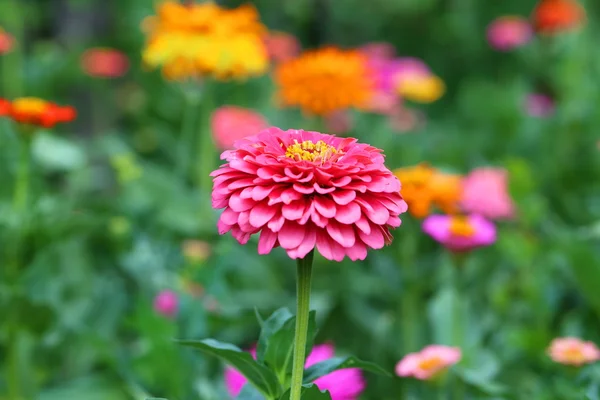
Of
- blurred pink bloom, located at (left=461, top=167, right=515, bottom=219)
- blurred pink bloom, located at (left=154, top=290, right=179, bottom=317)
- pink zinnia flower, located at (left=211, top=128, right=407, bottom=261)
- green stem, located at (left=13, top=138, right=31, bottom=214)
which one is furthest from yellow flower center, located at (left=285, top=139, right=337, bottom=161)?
blurred pink bloom, located at (left=461, top=167, right=515, bottom=219)

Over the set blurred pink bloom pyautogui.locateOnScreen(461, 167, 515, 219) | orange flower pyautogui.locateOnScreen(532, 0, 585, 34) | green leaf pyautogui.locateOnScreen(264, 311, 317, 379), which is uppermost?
orange flower pyautogui.locateOnScreen(532, 0, 585, 34)

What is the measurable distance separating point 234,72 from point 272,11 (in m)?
2.94

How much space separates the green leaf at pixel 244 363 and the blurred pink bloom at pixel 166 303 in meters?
0.74

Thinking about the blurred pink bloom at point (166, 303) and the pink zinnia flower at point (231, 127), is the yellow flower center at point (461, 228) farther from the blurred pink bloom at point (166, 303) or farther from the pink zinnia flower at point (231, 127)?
the pink zinnia flower at point (231, 127)

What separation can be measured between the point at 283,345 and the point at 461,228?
54cm

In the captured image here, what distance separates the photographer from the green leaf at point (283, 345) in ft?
2.62

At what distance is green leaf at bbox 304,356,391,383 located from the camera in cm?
78

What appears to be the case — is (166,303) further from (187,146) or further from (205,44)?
(187,146)

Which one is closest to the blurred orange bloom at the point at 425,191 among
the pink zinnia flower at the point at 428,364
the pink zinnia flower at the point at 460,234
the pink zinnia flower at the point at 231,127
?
the pink zinnia flower at the point at 460,234

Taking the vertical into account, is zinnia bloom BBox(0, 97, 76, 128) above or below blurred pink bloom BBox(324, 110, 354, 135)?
below

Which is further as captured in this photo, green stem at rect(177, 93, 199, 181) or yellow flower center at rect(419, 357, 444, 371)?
green stem at rect(177, 93, 199, 181)

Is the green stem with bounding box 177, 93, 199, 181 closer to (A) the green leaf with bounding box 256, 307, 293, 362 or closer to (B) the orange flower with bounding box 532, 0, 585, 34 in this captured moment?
(B) the orange flower with bounding box 532, 0, 585, 34

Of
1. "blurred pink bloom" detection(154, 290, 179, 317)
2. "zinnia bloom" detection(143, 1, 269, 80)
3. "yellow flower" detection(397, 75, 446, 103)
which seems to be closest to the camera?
"blurred pink bloom" detection(154, 290, 179, 317)

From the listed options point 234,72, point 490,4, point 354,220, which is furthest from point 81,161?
point 490,4
